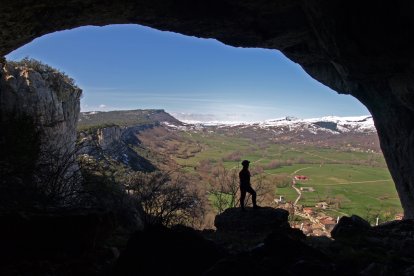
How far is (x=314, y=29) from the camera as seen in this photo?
56.6 feet

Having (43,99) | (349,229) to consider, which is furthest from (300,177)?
(349,229)

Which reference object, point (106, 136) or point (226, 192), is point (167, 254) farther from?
point (106, 136)

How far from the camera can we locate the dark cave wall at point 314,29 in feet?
46.5

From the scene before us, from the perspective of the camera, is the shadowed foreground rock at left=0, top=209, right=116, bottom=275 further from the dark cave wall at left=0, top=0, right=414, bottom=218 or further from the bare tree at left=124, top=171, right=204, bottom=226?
the dark cave wall at left=0, top=0, right=414, bottom=218

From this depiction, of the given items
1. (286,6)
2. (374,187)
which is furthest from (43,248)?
(374,187)

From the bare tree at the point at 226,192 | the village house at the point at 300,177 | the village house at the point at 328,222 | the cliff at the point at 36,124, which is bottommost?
the village house at the point at 328,222

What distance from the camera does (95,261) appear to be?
30.6 ft

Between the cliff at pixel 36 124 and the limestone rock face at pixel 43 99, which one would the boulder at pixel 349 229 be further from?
the limestone rock face at pixel 43 99

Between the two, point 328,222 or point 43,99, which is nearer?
point 43,99

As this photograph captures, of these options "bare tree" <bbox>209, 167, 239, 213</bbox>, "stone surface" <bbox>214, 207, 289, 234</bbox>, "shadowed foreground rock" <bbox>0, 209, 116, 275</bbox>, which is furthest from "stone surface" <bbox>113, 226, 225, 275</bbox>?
"bare tree" <bbox>209, 167, 239, 213</bbox>

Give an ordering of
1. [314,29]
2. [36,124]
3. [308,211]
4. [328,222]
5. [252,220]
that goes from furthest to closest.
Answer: [308,211], [328,222], [36,124], [252,220], [314,29]

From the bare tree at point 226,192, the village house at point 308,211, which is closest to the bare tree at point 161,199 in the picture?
the bare tree at point 226,192

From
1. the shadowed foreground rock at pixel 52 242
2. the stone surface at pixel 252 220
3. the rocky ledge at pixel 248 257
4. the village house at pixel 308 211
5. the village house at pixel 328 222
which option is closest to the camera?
the rocky ledge at pixel 248 257

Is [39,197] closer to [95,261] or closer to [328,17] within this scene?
[95,261]
